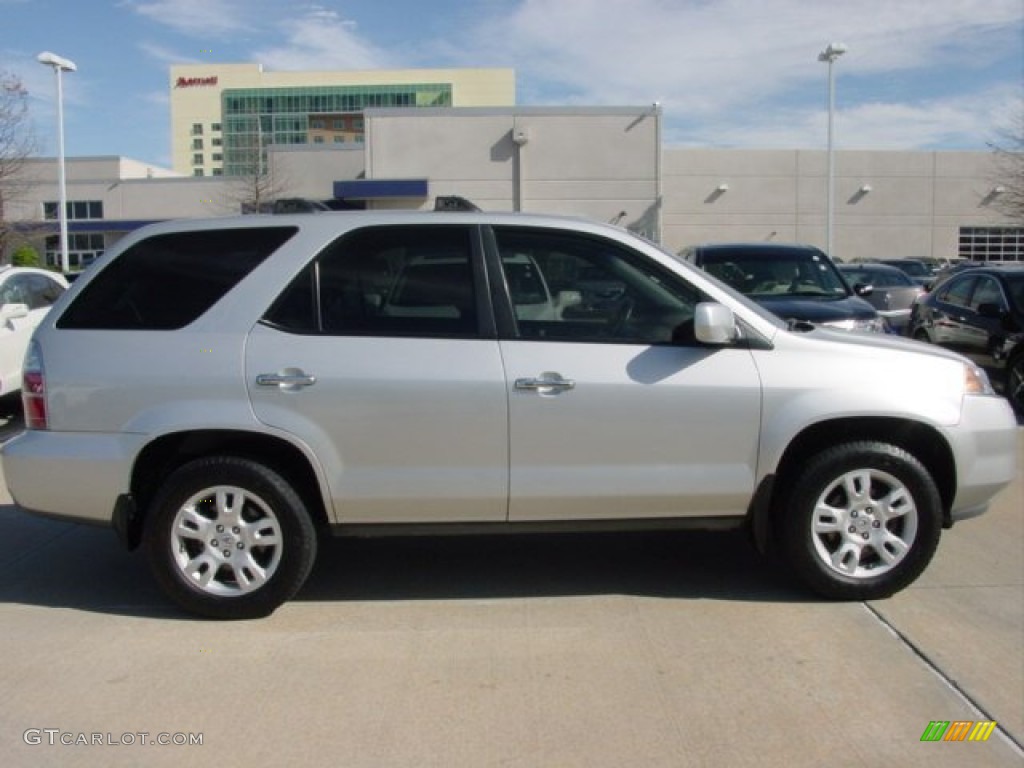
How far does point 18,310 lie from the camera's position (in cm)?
987

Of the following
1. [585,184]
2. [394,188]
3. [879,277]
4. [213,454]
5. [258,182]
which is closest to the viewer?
[213,454]

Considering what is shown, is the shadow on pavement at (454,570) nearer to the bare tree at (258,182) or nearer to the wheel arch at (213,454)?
the wheel arch at (213,454)

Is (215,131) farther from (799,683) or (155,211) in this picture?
(799,683)

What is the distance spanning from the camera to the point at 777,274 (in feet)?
34.4

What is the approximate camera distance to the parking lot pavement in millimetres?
3467

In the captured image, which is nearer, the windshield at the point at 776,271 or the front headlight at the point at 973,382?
the front headlight at the point at 973,382

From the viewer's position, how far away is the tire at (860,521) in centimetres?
463

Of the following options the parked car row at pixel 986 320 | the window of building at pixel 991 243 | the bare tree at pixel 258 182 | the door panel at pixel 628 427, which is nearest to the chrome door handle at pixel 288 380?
the door panel at pixel 628 427

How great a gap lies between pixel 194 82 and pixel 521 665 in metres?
139

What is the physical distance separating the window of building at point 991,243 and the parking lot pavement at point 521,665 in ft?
161

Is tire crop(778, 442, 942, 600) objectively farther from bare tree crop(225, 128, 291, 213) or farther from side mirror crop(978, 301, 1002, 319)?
bare tree crop(225, 128, 291, 213)

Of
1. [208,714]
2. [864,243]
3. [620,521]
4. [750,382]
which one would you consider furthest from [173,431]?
[864,243]

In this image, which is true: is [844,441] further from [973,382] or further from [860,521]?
[973,382]

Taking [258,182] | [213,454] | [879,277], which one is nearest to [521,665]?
[213,454]
